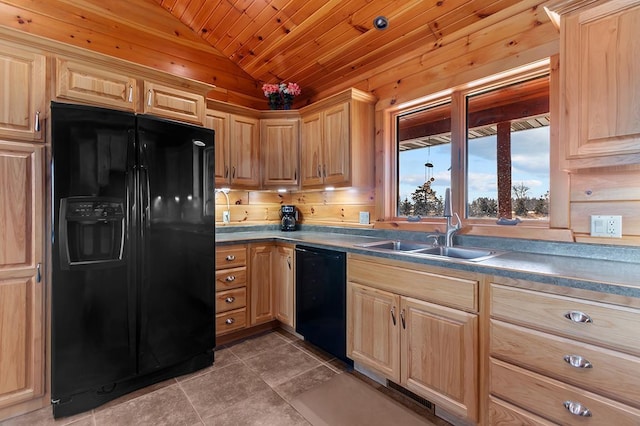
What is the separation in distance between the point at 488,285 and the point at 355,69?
2304mm

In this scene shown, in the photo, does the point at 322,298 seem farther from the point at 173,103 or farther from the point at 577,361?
the point at 173,103

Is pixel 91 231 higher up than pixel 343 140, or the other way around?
pixel 343 140

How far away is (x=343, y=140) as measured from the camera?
8.88ft

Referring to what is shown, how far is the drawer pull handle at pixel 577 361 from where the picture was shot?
3.87 ft

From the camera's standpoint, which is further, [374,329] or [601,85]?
[374,329]

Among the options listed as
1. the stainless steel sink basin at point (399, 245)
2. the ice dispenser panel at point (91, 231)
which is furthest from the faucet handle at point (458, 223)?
the ice dispenser panel at point (91, 231)

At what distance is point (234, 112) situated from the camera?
3047mm

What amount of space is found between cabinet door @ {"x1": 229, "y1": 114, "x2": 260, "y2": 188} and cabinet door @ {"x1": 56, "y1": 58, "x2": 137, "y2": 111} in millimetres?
1036

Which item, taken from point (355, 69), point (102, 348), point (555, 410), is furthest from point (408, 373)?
point (355, 69)

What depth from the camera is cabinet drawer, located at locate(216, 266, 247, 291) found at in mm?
2559

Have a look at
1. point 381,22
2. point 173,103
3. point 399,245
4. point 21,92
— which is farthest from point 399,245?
point 21,92

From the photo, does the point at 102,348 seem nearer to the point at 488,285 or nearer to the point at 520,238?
the point at 488,285

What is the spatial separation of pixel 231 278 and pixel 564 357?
7.33ft

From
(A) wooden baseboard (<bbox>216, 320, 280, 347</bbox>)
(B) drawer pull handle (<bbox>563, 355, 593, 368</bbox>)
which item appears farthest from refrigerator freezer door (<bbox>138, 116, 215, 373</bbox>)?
(B) drawer pull handle (<bbox>563, 355, 593, 368</bbox>)
